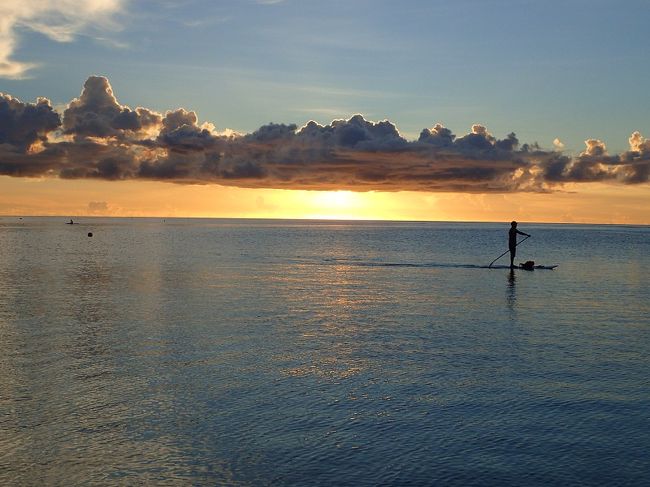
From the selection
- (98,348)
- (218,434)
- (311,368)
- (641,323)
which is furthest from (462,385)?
(641,323)

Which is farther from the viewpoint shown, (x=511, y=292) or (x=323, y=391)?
(x=511, y=292)

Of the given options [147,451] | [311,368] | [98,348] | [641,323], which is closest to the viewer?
[147,451]

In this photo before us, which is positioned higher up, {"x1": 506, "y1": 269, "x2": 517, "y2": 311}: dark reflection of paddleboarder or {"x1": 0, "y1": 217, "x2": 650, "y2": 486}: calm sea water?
{"x1": 0, "y1": 217, "x2": 650, "y2": 486}: calm sea water

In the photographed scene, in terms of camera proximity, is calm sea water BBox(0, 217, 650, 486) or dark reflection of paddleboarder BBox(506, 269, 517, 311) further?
dark reflection of paddleboarder BBox(506, 269, 517, 311)

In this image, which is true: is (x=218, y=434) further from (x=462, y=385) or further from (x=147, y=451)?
(x=462, y=385)

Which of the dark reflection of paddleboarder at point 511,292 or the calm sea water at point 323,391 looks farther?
the dark reflection of paddleboarder at point 511,292

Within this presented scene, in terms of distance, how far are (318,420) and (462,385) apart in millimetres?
5146

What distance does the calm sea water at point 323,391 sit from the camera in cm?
1270

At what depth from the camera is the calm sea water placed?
12695 millimetres

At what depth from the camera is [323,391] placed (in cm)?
1795

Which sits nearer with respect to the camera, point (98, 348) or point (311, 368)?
point (311, 368)

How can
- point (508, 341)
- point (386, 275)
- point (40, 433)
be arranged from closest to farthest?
1. point (40, 433)
2. point (508, 341)
3. point (386, 275)

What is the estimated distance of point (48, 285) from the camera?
45469 millimetres

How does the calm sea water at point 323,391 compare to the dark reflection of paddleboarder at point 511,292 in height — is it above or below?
above
